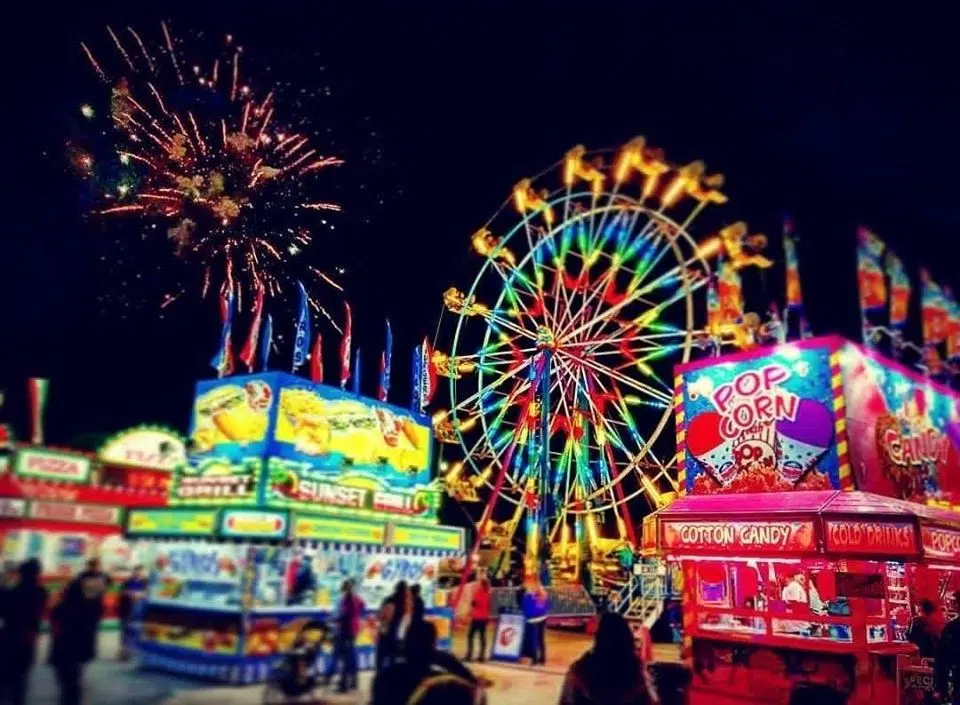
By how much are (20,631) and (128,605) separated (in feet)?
2.58

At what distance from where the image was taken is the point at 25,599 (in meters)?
4.48

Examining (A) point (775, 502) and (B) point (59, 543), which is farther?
(A) point (775, 502)

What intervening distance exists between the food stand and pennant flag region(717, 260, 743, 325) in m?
14.5

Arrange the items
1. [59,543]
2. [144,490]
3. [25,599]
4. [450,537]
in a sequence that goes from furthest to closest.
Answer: [450,537], [144,490], [59,543], [25,599]

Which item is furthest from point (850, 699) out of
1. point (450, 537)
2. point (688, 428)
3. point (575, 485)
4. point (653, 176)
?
point (653, 176)

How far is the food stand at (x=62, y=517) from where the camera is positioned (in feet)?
15.2

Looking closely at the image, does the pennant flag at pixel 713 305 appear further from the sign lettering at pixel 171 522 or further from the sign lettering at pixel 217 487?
the sign lettering at pixel 171 522

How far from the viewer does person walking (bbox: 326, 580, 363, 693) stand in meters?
5.51

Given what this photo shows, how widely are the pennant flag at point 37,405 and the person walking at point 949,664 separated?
10125mm

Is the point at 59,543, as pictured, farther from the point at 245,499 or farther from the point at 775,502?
the point at 775,502

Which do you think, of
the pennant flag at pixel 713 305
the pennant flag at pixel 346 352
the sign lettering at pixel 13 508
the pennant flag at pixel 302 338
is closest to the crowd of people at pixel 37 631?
the sign lettering at pixel 13 508

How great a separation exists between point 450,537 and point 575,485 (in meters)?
10.2

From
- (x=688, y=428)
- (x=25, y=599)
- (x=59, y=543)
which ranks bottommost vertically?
(x=25, y=599)

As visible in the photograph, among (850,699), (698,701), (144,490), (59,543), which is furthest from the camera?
(698,701)
